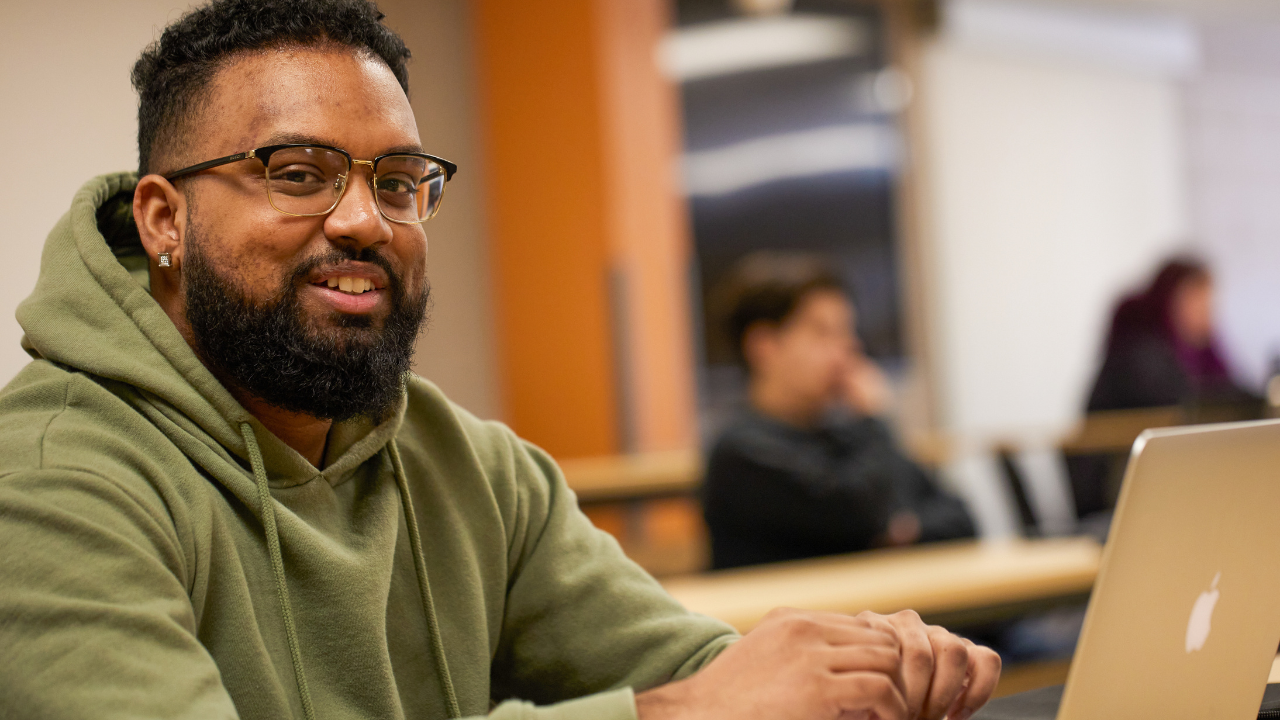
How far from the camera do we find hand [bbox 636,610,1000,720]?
0.95 meters

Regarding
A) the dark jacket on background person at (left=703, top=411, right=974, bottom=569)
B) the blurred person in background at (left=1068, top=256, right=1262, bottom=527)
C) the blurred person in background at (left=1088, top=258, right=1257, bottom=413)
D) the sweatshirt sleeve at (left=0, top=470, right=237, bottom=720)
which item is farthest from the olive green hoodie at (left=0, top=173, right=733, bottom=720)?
the blurred person in background at (left=1088, top=258, right=1257, bottom=413)

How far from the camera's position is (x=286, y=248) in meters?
1.10

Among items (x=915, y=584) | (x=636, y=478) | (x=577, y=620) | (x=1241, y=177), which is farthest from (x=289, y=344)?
(x=1241, y=177)

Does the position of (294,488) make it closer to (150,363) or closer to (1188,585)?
(150,363)

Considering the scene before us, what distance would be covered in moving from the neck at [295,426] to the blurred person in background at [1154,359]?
394cm

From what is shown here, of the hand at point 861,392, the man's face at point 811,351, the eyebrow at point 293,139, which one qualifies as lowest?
the hand at point 861,392

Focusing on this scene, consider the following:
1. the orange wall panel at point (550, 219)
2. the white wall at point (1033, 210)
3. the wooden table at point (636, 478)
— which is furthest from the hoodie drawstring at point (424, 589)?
the white wall at point (1033, 210)

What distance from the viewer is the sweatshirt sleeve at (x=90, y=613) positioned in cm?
78

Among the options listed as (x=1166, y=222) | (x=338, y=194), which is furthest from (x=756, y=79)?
(x=338, y=194)

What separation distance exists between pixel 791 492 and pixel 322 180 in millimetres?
1862

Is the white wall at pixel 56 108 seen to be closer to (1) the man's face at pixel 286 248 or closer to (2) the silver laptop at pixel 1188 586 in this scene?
(1) the man's face at pixel 286 248

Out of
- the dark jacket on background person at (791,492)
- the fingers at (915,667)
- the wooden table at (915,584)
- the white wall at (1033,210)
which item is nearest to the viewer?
the fingers at (915,667)

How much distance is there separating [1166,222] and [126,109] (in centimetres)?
763

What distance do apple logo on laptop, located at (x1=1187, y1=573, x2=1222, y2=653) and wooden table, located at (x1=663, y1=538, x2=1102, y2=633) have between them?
987mm
